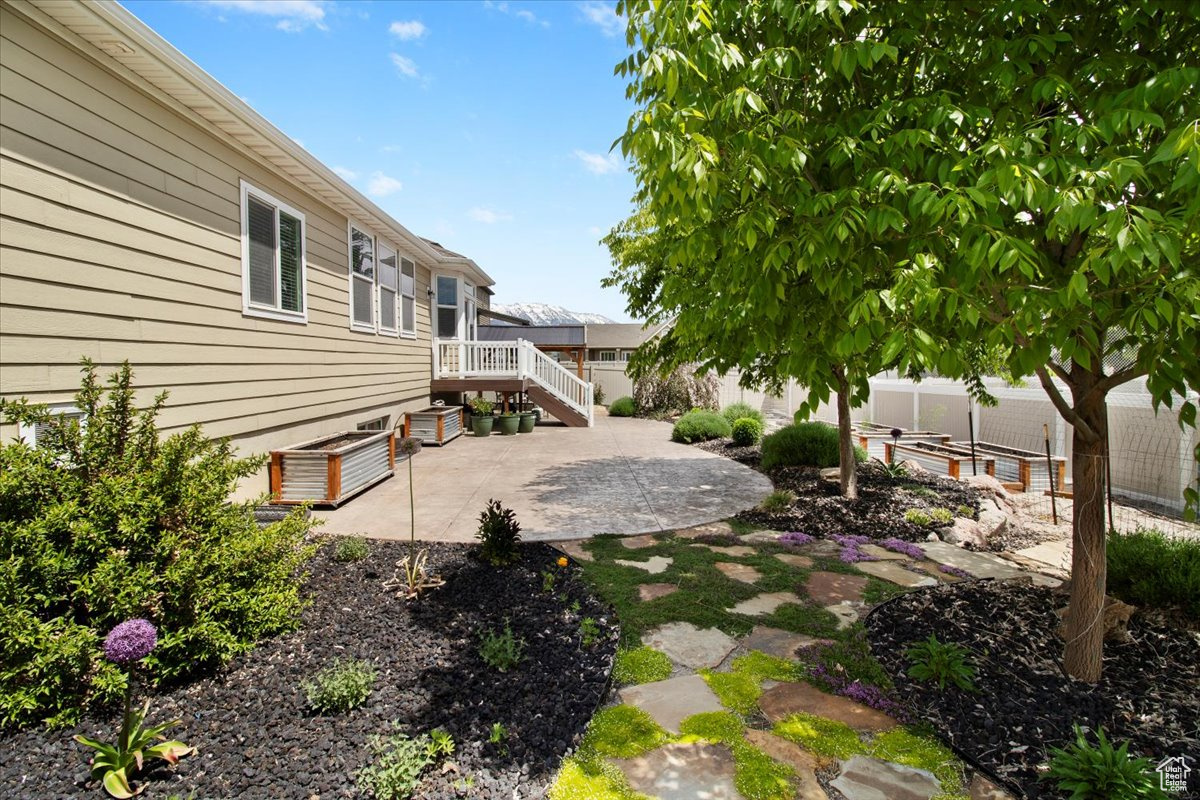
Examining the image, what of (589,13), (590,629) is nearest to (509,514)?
(590,629)

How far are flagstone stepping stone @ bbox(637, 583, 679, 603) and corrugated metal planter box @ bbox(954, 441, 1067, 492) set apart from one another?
18.8 feet

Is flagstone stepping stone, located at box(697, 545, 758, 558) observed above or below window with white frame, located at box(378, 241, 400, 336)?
below

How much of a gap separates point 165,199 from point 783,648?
227 inches

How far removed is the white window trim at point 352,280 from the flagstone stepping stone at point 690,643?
6.95 meters

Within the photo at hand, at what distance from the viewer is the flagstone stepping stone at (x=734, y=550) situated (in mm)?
4703

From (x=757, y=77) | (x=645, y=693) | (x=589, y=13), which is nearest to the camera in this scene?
(x=757, y=77)

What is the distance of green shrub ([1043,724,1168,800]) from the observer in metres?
1.78

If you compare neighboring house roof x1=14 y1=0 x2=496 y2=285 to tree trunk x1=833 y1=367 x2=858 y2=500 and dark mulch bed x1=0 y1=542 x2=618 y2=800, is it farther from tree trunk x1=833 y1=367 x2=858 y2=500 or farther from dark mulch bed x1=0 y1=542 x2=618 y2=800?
tree trunk x1=833 y1=367 x2=858 y2=500

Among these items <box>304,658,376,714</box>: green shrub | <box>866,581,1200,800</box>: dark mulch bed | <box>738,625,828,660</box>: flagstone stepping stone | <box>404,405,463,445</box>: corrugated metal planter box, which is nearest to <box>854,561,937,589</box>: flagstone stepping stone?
<box>866,581,1200,800</box>: dark mulch bed

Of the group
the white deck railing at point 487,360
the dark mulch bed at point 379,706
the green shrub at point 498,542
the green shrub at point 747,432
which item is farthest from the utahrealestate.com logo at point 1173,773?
the white deck railing at point 487,360

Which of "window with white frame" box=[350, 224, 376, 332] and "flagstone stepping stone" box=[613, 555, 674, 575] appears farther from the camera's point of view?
"window with white frame" box=[350, 224, 376, 332]

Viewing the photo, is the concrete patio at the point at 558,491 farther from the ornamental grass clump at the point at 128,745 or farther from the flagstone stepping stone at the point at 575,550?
the ornamental grass clump at the point at 128,745

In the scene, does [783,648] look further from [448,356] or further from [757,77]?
[448,356]

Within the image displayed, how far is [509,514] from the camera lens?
4.45m
